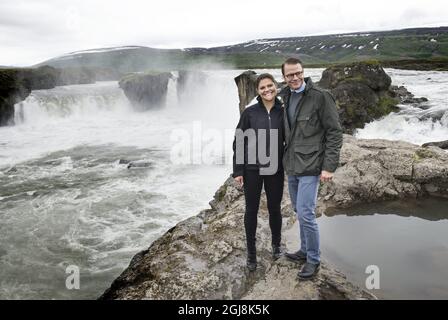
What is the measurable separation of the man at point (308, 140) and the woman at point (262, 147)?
143 mm

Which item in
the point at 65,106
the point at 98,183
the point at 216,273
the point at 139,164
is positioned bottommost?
the point at 98,183

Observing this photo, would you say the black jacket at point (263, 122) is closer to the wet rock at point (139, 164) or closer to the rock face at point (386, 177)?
the rock face at point (386, 177)

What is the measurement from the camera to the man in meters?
4.10

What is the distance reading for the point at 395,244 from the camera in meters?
5.65

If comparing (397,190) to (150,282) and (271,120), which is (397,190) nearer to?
(271,120)

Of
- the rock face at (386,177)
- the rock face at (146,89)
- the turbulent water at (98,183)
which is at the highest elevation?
the rock face at (146,89)

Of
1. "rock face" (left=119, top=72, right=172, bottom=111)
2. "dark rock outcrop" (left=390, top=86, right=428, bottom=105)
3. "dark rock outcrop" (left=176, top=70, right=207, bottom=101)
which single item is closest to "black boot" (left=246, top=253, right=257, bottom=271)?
"dark rock outcrop" (left=390, top=86, right=428, bottom=105)

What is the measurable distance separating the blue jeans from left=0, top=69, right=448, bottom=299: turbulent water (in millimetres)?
5952

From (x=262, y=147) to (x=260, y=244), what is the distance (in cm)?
168

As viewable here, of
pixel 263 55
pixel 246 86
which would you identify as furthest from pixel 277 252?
pixel 263 55

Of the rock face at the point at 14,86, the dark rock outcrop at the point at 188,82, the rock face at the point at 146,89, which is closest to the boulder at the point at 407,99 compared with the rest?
the dark rock outcrop at the point at 188,82

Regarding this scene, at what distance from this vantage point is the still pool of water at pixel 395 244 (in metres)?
4.63

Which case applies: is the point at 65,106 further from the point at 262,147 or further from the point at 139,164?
the point at 262,147


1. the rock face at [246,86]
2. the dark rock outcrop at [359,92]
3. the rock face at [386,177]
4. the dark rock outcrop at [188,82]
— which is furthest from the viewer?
the dark rock outcrop at [188,82]
